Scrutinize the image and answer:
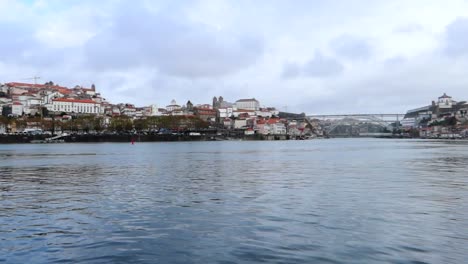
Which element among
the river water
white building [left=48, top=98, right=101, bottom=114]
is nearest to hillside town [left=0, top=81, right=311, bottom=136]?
white building [left=48, top=98, right=101, bottom=114]

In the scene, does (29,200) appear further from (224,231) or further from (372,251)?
(372,251)

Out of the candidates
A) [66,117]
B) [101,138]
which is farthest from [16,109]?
[101,138]

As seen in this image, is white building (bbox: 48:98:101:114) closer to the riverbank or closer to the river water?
the riverbank

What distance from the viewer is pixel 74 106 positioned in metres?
175

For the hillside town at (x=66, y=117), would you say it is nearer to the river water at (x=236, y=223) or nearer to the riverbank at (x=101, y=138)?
the riverbank at (x=101, y=138)

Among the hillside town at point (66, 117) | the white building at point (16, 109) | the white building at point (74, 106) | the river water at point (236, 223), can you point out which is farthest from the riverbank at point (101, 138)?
the river water at point (236, 223)

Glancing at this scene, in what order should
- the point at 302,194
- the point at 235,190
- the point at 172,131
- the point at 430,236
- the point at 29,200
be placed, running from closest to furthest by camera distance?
the point at 430,236, the point at 29,200, the point at 302,194, the point at 235,190, the point at 172,131

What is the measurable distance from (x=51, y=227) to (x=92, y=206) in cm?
302

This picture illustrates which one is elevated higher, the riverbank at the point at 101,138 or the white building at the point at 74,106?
the white building at the point at 74,106

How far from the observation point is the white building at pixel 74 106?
557 feet

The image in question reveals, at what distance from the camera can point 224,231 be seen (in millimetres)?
10203

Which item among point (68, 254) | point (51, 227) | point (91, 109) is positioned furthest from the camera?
point (91, 109)

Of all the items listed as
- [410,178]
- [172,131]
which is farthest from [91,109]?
[410,178]

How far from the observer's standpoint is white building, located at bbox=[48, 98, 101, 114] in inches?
6683
